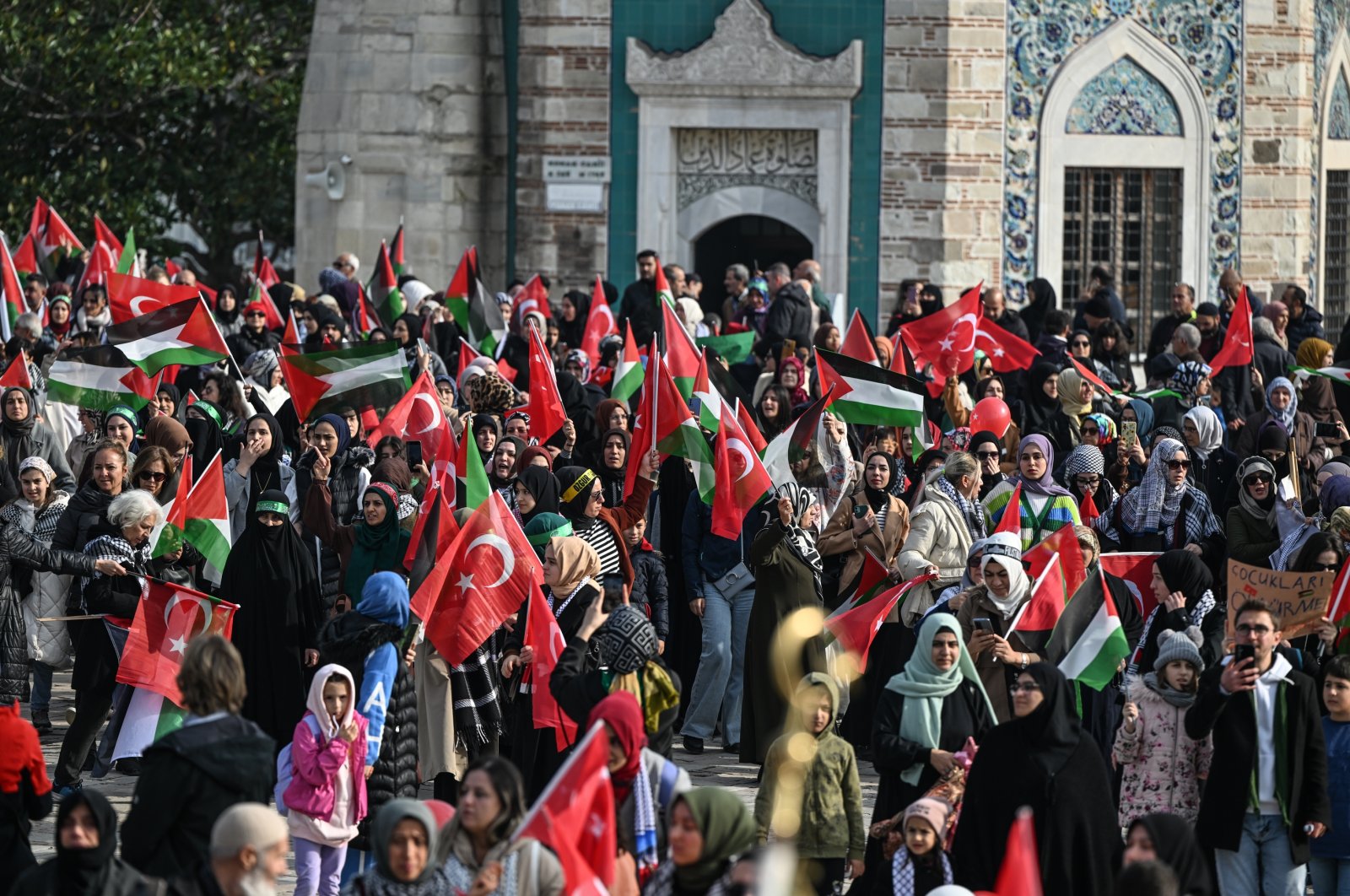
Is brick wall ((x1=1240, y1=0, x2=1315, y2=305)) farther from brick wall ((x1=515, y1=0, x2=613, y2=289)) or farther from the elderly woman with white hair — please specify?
the elderly woman with white hair

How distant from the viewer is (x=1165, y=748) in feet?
30.7

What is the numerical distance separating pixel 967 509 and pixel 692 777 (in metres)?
1.90

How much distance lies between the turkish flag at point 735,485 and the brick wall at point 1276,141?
13.6 m

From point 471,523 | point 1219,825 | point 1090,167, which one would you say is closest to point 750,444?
point 471,523

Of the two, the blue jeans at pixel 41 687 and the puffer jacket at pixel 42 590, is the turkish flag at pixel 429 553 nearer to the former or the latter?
the puffer jacket at pixel 42 590

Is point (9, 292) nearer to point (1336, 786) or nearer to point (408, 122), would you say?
point (408, 122)

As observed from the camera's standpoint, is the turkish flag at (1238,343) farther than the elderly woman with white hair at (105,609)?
Yes

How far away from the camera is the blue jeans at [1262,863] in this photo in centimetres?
912

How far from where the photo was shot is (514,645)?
35.3ft

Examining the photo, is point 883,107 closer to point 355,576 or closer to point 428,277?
point 428,277

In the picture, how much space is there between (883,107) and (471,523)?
47.1 feet

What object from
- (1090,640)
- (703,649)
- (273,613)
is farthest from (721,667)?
(1090,640)

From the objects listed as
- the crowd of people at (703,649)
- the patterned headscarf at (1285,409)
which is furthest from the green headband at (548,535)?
the patterned headscarf at (1285,409)

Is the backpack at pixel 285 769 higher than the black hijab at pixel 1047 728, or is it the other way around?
the black hijab at pixel 1047 728
